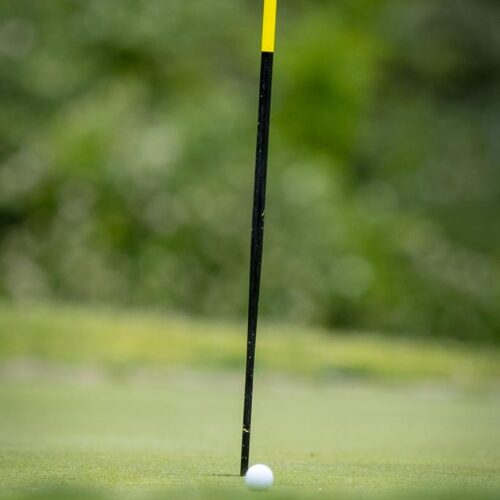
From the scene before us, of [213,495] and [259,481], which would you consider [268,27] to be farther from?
[213,495]

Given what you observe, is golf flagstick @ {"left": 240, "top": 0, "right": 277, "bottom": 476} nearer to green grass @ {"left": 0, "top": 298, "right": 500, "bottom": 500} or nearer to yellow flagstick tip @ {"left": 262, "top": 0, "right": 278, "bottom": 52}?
yellow flagstick tip @ {"left": 262, "top": 0, "right": 278, "bottom": 52}

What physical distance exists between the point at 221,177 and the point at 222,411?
8938 mm

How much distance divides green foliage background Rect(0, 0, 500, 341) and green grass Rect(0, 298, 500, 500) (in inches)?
100

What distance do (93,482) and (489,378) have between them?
11105 millimetres

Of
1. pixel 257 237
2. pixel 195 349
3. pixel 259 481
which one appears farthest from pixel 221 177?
pixel 259 481

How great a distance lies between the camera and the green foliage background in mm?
19453

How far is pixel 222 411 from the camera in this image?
1123cm

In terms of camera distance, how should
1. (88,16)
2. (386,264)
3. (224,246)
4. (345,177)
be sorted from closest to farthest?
(224,246) → (386,264) → (88,16) → (345,177)

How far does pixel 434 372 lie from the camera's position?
15.6m

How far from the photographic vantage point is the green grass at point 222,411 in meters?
5.63

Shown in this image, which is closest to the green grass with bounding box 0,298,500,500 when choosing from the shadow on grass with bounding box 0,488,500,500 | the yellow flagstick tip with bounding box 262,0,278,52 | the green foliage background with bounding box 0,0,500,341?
the shadow on grass with bounding box 0,488,500,500

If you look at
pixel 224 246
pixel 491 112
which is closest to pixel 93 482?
pixel 224 246

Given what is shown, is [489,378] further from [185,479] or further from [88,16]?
[88,16]

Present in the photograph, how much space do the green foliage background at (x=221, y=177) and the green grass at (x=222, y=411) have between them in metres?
2.54
